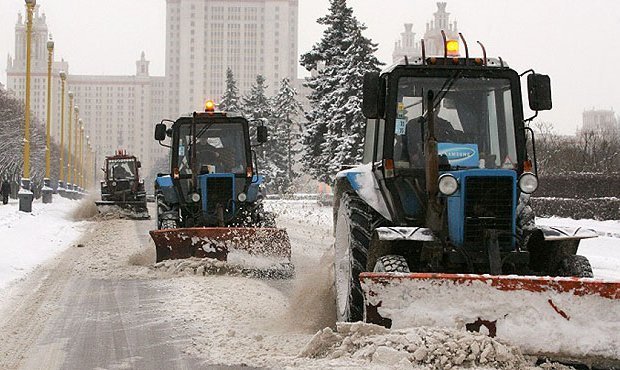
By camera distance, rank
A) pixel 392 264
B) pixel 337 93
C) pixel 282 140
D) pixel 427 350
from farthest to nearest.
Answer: pixel 282 140
pixel 337 93
pixel 392 264
pixel 427 350

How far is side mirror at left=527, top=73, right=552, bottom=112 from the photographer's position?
22.0 ft

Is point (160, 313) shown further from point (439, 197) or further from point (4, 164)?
point (4, 164)

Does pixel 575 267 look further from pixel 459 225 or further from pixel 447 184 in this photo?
pixel 447 184

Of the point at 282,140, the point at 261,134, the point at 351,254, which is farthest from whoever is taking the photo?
the point at 282,140

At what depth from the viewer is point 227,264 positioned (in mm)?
10773

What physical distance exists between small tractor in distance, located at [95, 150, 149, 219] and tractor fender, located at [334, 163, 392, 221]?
21350 millimetres

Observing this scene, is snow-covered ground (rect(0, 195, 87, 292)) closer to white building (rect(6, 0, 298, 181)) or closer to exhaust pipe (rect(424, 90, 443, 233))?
exhaust pipe (rect(424, 90, 443, 233))

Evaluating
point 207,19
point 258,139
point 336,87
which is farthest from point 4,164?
point 207,19

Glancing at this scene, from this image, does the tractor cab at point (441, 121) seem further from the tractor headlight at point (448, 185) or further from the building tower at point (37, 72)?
the building tower at point (37, 72)

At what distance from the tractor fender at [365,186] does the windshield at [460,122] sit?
0.29 meters

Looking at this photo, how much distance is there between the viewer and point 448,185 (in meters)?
5.95

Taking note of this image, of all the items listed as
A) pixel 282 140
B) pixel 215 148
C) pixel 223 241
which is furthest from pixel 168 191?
pixel 282 140

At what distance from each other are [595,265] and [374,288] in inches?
393

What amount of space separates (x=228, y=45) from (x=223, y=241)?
179 m
